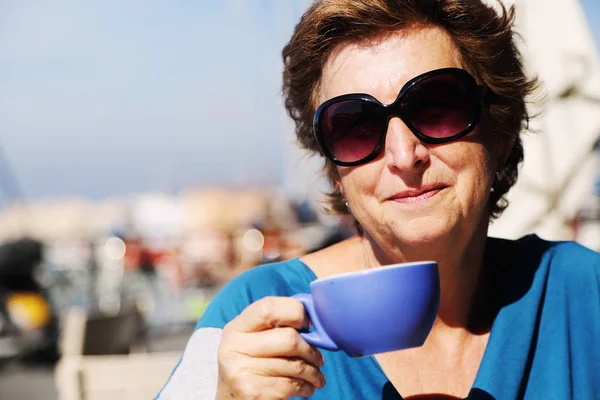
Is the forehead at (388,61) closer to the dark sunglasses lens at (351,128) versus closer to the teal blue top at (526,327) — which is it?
the dark sunglasses lens at (351,128)

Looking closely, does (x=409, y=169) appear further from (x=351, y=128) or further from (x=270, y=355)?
(x=270, y=355)

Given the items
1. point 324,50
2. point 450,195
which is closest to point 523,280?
point 450,195

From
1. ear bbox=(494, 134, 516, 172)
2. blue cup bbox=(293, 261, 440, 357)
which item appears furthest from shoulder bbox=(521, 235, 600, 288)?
blue cup bbox=(293, 261, 440, 357)

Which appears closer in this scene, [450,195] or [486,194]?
[450,195]

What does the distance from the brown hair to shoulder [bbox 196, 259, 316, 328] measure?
28 cm

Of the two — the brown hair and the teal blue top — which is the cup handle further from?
the brown hair

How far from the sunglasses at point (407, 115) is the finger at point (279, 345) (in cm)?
49

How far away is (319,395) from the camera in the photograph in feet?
4.39

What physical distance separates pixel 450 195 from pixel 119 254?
9934 millimetres

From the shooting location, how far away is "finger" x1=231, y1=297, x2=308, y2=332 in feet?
3.25

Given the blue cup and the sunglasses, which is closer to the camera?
the blue cup

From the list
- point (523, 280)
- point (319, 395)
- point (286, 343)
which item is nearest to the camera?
point (286, 343)

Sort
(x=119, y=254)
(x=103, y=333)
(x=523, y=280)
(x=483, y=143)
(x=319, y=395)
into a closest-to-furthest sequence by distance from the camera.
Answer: (x=319, y=395)
(x=483, y=143)
(x=523, y=280)
(x=103, y=333)
(x=119, y=254)

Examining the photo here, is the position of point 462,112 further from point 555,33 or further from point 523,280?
point 555,33
